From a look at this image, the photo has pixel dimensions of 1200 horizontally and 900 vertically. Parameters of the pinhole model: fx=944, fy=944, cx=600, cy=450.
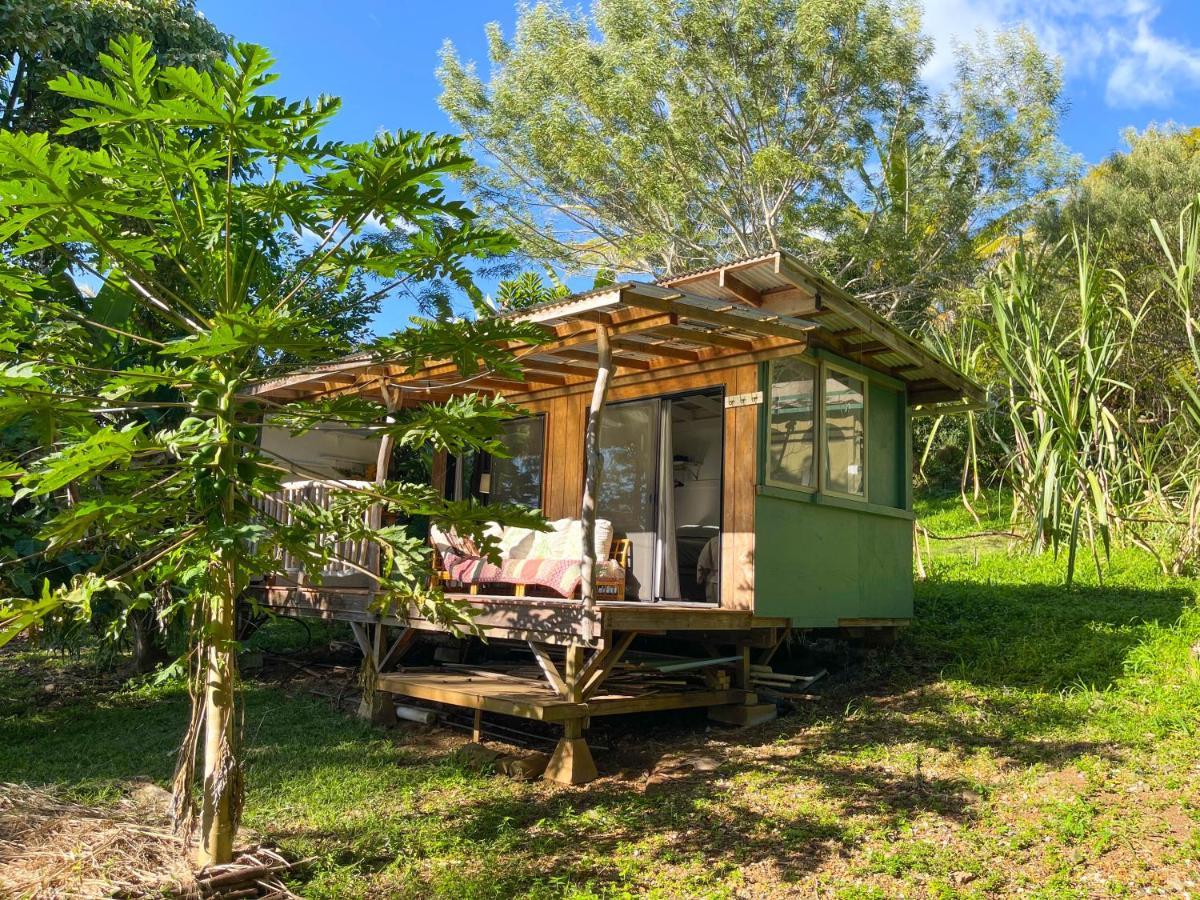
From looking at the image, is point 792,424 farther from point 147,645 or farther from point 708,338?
point 147,645

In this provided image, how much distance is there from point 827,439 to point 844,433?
0.32m

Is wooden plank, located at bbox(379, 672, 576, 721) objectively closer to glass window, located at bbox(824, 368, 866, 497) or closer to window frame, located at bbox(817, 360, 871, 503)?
window frame, located at bbox(817, 360, 871, 503)

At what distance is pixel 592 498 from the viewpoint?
5.91m


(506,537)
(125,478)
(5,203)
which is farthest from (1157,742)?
(5,203)

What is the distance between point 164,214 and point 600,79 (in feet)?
54.2

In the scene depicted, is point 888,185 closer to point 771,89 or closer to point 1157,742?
point 771,89

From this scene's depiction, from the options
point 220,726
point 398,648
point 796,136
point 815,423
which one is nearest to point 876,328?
point 815,423

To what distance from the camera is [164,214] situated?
3715 millimetres

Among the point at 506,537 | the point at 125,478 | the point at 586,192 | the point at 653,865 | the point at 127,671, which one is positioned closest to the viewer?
the point at 125,478

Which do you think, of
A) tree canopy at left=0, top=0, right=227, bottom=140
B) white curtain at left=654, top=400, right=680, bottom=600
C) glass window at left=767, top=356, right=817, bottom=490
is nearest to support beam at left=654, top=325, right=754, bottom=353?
glass window at left=767, top=356, right=817, bottom=490

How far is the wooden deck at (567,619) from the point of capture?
581cm

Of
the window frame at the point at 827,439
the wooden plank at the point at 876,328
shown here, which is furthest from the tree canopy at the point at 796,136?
the window frame at the point at 827,439

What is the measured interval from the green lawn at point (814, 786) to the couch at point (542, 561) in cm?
119

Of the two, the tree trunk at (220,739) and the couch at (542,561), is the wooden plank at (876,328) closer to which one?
the couch at (542,561)
